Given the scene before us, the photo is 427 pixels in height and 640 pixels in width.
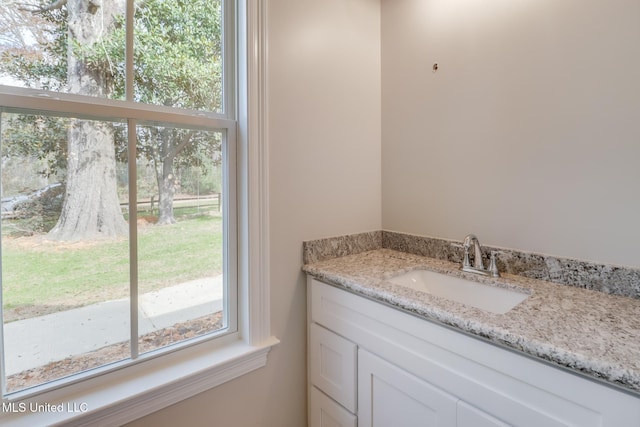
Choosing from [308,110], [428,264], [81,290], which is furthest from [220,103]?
[428,264]

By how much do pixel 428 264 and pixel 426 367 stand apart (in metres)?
0.51

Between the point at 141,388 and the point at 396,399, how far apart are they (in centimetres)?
78

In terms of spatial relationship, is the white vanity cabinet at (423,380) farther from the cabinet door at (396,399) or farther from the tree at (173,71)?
the tree at (173,71)

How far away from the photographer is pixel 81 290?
2.99ft

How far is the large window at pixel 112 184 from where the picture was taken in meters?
0.83

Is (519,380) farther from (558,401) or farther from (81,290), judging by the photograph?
(81,290)

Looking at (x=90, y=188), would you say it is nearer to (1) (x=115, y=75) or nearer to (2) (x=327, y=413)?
(1) (x=115, y=75)

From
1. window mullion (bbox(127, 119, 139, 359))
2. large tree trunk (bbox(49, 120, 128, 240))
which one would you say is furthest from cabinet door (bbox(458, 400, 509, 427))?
large tree trunk (bbox(49, 120, 128, 240))

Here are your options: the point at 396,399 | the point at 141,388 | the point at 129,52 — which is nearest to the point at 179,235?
the point at 141,388

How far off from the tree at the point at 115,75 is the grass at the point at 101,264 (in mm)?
53

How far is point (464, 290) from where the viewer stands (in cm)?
116

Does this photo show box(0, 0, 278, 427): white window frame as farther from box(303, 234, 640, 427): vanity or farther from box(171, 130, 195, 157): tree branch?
box(303, 234, 640, 427): vanity

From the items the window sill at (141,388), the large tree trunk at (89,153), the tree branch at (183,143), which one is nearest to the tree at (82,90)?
the large tree trunk at (89,153)

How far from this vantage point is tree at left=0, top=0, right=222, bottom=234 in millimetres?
861
